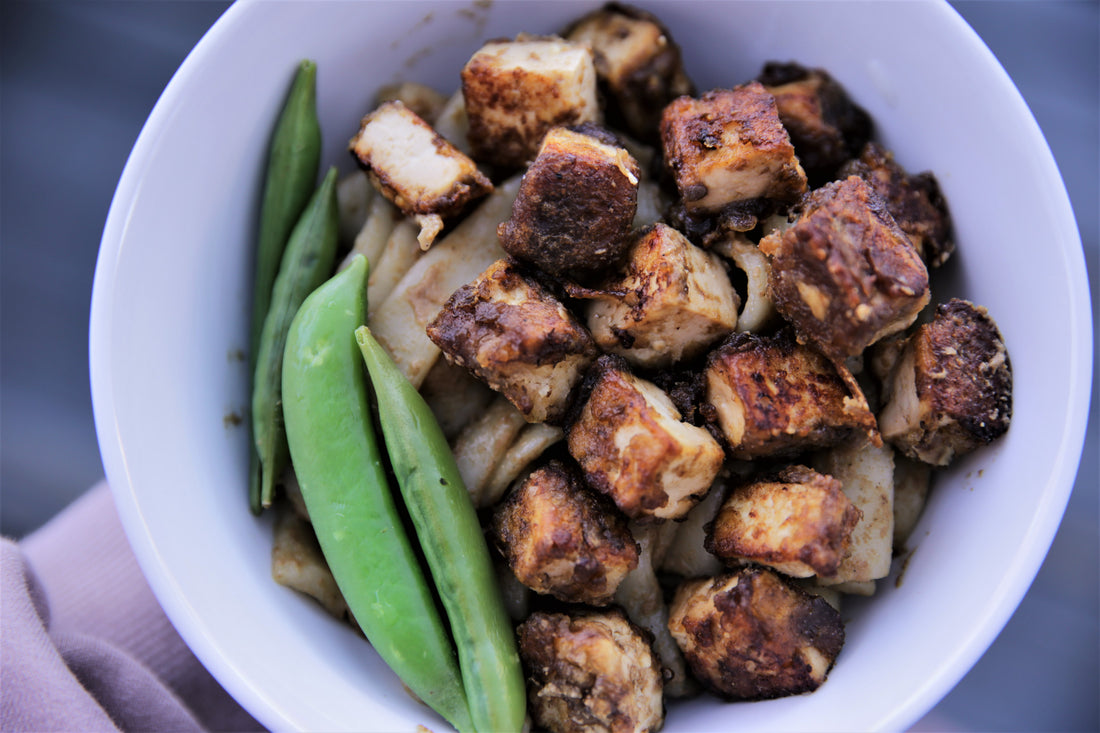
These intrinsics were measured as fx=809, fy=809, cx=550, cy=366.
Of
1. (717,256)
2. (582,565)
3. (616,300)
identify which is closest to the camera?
(582,565)

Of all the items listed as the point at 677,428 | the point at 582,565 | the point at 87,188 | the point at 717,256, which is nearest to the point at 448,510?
the point at 582,565

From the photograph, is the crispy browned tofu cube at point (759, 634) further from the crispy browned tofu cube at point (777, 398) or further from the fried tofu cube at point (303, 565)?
the fried tofu cube at point (303, 565)

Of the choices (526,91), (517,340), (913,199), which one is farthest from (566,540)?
(913,199)

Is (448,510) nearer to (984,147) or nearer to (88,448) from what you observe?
(984,147)

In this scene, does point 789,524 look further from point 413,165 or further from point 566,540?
point 413,165

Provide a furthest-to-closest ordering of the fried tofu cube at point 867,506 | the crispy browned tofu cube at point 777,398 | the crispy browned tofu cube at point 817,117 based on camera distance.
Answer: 1. the crispy browned tofu cube at point 817,117
2. the fried tofu cube at point 867,506
3. the crispy browned tofu cube at point 777,398

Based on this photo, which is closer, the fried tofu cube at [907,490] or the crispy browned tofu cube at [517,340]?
the crispy browned tofu cube at [517,340]

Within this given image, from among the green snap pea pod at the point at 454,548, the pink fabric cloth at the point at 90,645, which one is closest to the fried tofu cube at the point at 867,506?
the green snap pea pod at the point at 454,548
